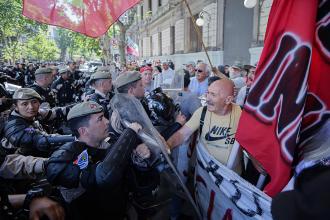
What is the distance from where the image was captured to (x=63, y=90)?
844 centimetres

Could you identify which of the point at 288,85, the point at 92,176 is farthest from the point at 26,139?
the point at 288,85

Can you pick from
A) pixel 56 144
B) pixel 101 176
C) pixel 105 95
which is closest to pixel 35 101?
pixel 56 144

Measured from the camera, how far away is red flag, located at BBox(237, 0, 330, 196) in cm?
147

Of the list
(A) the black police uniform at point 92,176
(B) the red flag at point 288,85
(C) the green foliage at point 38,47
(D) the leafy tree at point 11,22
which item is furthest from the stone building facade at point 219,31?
(C) the green foliage at point 38,47

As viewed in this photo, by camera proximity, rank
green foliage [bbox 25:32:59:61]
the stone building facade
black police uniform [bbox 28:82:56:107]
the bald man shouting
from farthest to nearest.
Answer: green foliage [bbox 25:32:59:61] < the stone building facade < black police uniform [bbox 28:82:56:107] < the bald man shouting

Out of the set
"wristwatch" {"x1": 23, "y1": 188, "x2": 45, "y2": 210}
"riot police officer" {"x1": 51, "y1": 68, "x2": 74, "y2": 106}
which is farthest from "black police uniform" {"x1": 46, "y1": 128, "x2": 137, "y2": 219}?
"riot police officer" {"x1": 51, "y1": 68, "x2": 74, "y2": 106}

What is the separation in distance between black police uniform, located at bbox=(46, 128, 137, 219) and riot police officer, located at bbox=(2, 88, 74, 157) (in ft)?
4.63

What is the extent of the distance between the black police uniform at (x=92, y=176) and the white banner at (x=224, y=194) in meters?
0.74

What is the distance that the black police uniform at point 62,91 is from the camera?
8.23 meters

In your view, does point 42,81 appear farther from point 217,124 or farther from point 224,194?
point 224,194

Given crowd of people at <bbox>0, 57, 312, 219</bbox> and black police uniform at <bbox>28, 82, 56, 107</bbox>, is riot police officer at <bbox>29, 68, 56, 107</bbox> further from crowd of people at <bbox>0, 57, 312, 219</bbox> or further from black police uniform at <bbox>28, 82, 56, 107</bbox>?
crowd of people at <bbox>0, 57, 312, 219</bbox>

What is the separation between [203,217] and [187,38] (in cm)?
1856

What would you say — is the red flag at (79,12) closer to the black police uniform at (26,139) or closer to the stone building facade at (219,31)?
the black police uniform at (26,139)

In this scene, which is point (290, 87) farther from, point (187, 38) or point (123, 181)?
point (187, 38)
